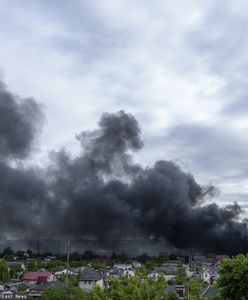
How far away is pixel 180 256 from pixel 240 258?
386 ft

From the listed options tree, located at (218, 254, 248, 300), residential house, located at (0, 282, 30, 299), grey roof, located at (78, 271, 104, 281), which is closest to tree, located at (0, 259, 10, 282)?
residential house, located at (0, 282, 30, 299)

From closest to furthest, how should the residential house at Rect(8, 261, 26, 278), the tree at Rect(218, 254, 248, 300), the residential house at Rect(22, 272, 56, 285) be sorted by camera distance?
the tree at Rect(218, 254, 248, 300) → the residential house at Rect(22, 272, 56, 285) → the residential house at Rect(8, 261, 26, 278)

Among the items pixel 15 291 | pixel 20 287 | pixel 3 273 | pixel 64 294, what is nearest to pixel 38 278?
pixel 3 273

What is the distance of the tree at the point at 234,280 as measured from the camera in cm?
2362

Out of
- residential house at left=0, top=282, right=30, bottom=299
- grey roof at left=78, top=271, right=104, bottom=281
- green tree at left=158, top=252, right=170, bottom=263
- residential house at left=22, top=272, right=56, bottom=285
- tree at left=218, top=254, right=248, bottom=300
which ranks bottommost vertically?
residential house at left=0, top=282, right=30, bottom=299

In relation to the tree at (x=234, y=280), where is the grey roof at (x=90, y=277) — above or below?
below

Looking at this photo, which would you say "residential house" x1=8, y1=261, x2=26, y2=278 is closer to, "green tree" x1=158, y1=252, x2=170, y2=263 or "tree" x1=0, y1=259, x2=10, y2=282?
"tree" x1=0, y1=259, x2=10, y2=282

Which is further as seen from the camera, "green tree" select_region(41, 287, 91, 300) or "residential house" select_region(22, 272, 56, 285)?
"residential house" select_region(22, 272, 56, 285)

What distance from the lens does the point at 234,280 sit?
78.9 ft

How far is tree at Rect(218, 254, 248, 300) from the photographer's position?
930 inches

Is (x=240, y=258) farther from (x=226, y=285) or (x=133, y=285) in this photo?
(x=133, y=285)

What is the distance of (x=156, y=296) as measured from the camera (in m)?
21.1

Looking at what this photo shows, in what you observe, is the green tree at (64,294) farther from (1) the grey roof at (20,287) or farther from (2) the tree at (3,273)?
(2) the tree at (3,273)

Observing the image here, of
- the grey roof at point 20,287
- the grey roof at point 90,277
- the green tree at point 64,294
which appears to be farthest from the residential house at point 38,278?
the green tree at point 64,294
